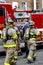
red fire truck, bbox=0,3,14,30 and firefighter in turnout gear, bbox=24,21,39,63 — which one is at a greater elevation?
red fire truck, bbox=0,3,14,30

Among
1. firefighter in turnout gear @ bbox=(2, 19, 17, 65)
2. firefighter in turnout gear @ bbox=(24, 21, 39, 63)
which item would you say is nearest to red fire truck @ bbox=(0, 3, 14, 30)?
firefighter in turnout gear @ bbox=(24, 21, 39, 63)

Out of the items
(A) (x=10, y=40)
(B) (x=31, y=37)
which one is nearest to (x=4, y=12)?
(B) (x=31, y=37)

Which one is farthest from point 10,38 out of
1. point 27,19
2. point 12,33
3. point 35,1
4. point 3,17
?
point 35,1

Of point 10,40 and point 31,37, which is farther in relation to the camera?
point 31,37

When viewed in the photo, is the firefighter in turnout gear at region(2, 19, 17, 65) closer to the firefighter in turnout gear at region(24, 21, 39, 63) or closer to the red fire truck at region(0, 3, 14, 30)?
the firefighter in turnout gear at region(24, 21, 39, 63)

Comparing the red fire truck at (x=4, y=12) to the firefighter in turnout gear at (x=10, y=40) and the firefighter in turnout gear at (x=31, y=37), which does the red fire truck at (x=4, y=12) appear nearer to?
the firefighter in turnout gear at (x=31, y=37)

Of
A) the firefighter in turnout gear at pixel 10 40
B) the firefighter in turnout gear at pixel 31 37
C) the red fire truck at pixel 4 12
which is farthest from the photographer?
the red fire truck at pixel 4 12

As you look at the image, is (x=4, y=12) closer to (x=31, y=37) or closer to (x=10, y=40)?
(x=31, y=37)

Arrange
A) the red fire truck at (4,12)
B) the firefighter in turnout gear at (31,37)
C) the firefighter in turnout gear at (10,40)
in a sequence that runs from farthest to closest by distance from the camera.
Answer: the red fire truck at (4,12) < the firefighter in turnout gear at (31,37) < the firefighter in turnout gear at (10,40)

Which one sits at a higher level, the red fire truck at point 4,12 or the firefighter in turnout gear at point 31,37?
the red fire truck at point 4,12

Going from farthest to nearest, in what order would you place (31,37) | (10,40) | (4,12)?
1. (4,12)
2. (31,37)
3. (10,40)

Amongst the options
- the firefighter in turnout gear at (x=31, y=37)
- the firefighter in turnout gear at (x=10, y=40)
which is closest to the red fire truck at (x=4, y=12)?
the firefighter in turnout gear at (x=31, y=37)

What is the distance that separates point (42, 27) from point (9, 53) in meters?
5.75

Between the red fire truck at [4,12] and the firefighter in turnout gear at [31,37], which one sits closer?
the firefighter in turnout gear at [31,37]
